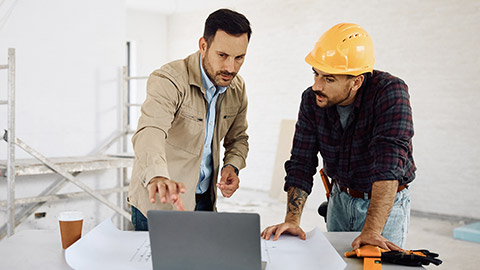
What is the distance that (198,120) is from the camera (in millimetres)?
2174

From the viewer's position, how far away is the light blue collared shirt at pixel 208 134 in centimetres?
220

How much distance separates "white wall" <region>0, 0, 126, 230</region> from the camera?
462 centimetres

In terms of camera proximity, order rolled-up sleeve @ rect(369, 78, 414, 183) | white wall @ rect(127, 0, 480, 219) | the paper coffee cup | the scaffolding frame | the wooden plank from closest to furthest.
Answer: the paper coffee cup
rolled-up sleeve @ rect(369, 78, 414, 183)
the scaffolding frame
the wooden plank
white wall @ rect(127, 0, 480, 219)

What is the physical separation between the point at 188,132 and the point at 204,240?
2.88 feet

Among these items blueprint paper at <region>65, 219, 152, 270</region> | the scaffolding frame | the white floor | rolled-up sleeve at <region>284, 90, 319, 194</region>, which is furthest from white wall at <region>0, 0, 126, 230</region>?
rolled-up sleeve at <region>284, 90, 319, 194</region>

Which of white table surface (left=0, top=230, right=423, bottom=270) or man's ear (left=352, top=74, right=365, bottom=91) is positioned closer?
Result: white table surface (left=0, top=230, right=423, bottom=270)

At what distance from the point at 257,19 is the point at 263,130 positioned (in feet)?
6.61

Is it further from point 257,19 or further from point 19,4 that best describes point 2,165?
point 257,19

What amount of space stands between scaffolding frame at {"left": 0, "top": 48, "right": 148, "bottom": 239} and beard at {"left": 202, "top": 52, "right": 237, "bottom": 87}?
256 centimetres

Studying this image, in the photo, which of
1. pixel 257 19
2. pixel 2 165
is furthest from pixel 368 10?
pixel 2 165

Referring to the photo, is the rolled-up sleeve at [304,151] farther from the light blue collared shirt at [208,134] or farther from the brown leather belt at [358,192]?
the light blue collared shirt at [208,134]

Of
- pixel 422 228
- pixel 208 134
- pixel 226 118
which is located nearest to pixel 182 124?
pixel 208 134

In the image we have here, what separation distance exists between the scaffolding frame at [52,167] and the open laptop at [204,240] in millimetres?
3227

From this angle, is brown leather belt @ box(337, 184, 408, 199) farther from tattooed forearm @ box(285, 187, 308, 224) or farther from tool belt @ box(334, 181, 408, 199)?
tattooed forearm @ box(285, 187, 308, 224)
